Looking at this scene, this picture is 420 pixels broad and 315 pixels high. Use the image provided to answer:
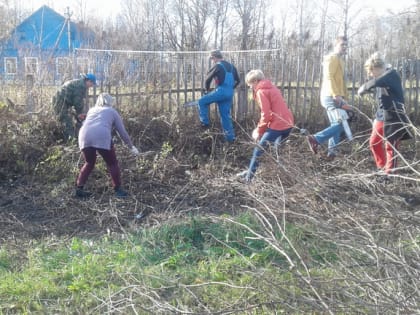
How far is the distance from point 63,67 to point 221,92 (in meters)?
2.92

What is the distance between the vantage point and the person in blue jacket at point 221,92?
7938 mm

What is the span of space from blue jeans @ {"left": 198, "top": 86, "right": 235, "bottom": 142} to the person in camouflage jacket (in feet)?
6.00

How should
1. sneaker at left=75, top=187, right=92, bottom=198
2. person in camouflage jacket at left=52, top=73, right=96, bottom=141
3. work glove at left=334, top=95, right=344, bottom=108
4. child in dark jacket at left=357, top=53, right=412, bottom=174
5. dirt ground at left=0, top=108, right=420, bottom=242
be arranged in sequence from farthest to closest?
person in camouflage jacket at left=52, top=73, right=96, bottom=141 → work glove at left=334, top=95, right=344, bottom=108 → sneaker at left=75, top=187, right=92, bottom=198 → child in dark jacket at left=357, top=53, right=412, bottom=174 → dirt ground at left=0, top=108, right=420, bottom=242

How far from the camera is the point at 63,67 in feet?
28.9

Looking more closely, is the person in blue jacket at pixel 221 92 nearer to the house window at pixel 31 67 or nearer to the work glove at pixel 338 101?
the work glove at pixel 338 101

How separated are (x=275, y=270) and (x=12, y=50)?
894cm

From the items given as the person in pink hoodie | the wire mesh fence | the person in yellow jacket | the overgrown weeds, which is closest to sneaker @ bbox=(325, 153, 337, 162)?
the overgrown weeds

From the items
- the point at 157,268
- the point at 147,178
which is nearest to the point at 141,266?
the point at 157,268

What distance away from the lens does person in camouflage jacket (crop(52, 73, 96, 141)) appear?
730 centimetres

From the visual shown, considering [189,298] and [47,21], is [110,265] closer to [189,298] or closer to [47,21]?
[189,298]

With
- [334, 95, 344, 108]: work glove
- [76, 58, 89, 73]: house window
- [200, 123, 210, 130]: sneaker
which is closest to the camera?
[334, 95, 344, 108]: work glove

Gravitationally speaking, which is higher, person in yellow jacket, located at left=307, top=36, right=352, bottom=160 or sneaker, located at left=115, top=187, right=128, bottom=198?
person in yellow jacket, located at left=307, top=36, right=352, bottom=160

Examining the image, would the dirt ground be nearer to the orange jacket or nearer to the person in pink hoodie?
the person in pink hoodie

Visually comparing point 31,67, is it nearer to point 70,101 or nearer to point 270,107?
point 70,101
